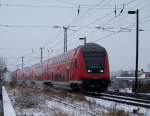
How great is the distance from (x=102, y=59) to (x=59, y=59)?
28.3 ft

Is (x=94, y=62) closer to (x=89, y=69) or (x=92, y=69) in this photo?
(x=92, y=69)

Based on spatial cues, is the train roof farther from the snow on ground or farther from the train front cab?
the snow on ground

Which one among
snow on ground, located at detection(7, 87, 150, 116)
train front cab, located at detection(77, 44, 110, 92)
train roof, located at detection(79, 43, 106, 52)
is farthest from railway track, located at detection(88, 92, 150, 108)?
train roof, located at detection(79, 43, 106, 52)

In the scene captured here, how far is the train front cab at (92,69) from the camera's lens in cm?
2864

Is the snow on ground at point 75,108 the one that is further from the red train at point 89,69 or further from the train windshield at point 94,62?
the train windshield at point 94,62

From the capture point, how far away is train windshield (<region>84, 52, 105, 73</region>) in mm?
29103

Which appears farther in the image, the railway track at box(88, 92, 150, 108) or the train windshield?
the train windshield

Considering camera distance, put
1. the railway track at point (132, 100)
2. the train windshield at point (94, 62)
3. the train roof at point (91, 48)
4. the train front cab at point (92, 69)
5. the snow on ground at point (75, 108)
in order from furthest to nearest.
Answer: the train roof at point (91, 48)
the train windshield at point (94, 62)
the train front cab at point (92, 69)
the railway track at point (132, 100)
the snow on ground at point (75, 108)

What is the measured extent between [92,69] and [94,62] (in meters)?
0.58

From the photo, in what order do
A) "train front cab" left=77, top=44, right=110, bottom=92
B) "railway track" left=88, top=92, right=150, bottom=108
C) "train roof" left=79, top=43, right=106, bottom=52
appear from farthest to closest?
"train roof" left=79, top=43, right=106, bottom=52 → "train front cab" left=77, top=44, right=110, bottom=92 → "railway track" left=88, top=92, right=150, bottom=108

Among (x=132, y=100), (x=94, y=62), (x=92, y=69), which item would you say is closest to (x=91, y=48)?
(x=94, y=62)

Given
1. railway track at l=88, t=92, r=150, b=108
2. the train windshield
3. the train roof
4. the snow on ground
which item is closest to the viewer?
the snow on ground

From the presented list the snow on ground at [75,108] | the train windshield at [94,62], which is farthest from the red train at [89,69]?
the snow on ground at [75,108]

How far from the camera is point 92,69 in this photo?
1147 inches
